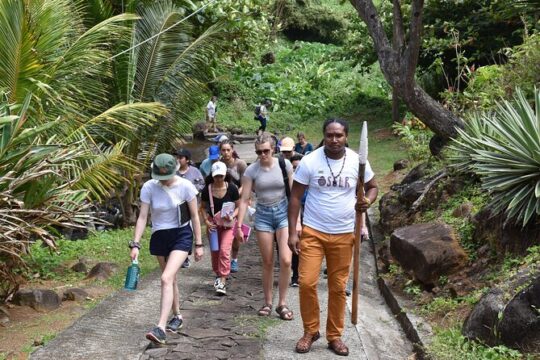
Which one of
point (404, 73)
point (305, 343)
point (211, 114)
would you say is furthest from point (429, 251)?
point (211, 114)

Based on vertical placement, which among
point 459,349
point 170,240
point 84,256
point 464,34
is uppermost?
point 464,34

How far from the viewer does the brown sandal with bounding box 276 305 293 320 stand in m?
7.39

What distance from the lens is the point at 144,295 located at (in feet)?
28.1

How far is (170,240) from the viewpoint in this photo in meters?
6.83

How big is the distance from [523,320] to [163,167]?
3.10 m

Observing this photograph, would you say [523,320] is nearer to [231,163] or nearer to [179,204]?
[179,204]

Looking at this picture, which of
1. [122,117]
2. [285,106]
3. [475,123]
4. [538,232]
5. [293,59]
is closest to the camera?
[538,232]

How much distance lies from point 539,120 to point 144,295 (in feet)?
14.6

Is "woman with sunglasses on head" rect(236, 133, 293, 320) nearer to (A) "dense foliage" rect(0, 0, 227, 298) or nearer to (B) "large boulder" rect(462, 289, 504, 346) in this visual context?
(B) "large boulder" rect(462, 289, 504, 346)

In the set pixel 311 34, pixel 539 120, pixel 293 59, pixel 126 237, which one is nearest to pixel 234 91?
pixel 293 59

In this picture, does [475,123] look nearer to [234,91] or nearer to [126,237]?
[126,237]

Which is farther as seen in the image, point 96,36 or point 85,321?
point 96,36

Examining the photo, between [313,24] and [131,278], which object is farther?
[313,24]

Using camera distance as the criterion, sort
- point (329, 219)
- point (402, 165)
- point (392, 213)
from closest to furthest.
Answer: point (329, 219) < point (392, 213) < point (402, 165)
